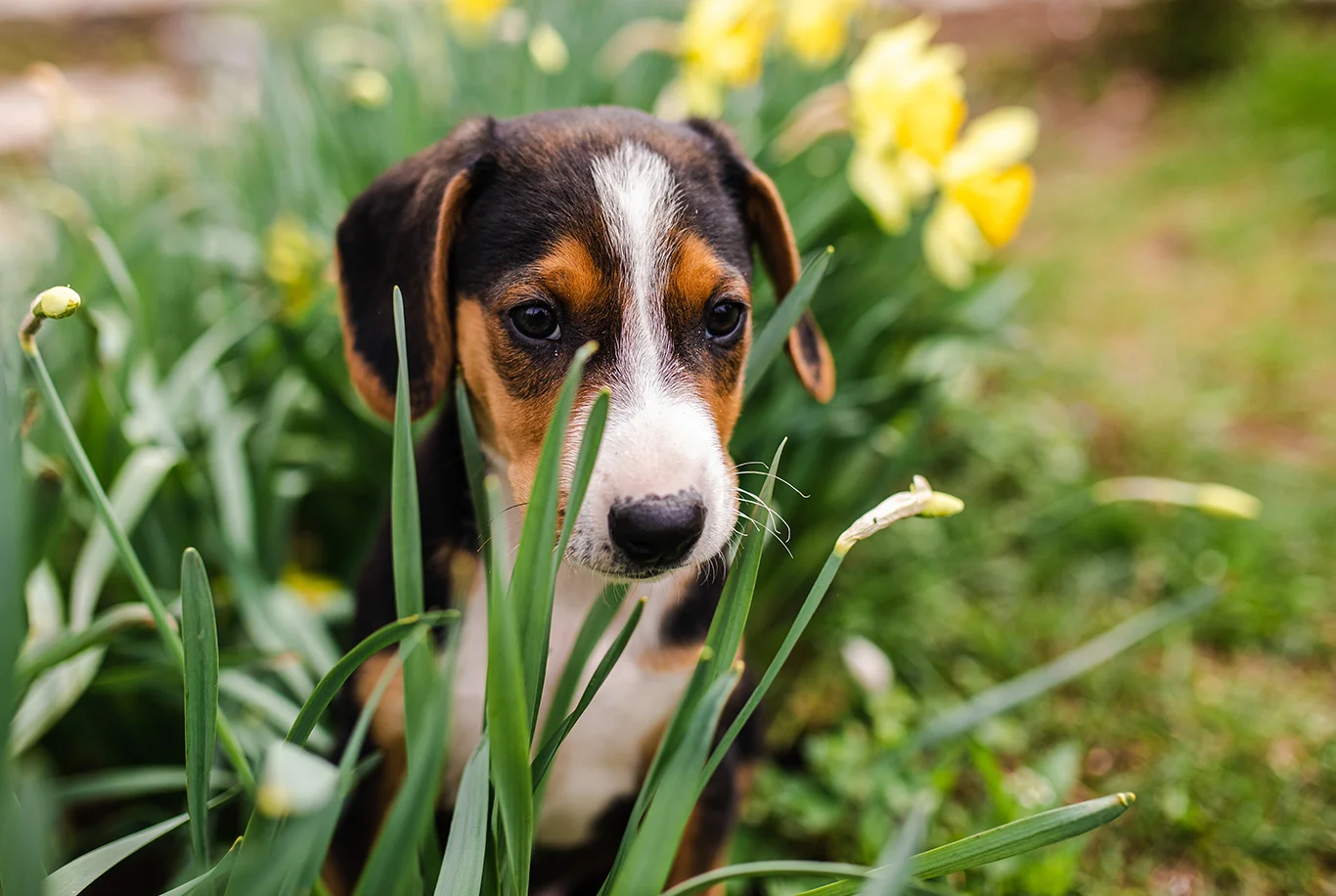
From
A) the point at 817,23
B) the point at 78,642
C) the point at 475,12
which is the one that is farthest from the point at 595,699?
the point at 475,12

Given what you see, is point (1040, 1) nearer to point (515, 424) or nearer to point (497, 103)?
point (497, 103)

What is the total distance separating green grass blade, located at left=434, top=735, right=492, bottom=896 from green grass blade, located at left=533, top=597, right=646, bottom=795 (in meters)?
0.13

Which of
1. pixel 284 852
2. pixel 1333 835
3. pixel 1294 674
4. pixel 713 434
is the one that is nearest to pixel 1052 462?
pixel 1294 674

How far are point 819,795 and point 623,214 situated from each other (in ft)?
4.60

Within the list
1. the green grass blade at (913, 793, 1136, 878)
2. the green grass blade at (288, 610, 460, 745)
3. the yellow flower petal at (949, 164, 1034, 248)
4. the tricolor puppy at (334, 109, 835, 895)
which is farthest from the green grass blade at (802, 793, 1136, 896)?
the yellow flower petal at (949, 164, 1034, 248)

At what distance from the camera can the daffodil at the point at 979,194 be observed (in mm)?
2484

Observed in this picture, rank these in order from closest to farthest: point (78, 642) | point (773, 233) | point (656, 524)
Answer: point (656, 524) → point (78, 642) → point (773, 233)

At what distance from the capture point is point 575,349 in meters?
1.58

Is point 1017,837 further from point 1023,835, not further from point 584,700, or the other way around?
point 584,700

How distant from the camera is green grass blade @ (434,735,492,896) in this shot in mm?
1174

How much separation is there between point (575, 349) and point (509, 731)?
2.09 feet

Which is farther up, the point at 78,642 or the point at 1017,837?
the point at 78,642

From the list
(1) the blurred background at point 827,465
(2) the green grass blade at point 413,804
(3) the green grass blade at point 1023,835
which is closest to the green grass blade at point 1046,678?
(1) the blurred background at point 827,465

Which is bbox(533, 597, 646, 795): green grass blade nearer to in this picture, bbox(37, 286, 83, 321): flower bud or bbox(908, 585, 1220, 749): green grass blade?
bbox(37, 286, 83, 321): flower bud
